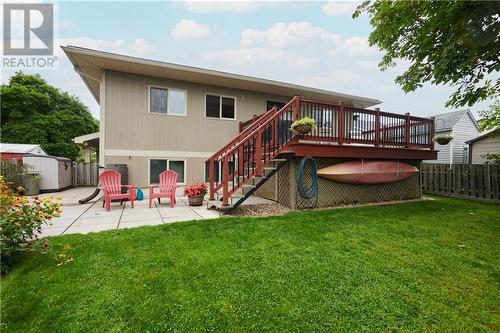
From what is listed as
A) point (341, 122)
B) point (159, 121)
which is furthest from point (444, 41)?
point (159, 121)

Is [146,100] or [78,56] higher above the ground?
[78,56]

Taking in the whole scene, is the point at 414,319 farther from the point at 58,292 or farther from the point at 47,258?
the point at 47,258

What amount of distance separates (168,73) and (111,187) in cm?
463

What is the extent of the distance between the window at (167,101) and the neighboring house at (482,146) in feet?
49.1

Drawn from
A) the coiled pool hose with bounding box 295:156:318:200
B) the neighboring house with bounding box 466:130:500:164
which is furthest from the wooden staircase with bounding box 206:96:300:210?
the neighboring house with bounding box 466:130:500:164

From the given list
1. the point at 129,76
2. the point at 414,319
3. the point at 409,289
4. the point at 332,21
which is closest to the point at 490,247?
the point at 409,289

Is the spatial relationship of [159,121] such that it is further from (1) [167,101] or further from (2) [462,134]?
(2) [462,134]

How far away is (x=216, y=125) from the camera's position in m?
9.36

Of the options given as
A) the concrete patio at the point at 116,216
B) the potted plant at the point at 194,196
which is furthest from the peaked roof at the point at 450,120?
the concrete patio at the point at 116,216

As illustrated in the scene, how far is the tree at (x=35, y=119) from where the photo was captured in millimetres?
18688

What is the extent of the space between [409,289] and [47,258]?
4.25m

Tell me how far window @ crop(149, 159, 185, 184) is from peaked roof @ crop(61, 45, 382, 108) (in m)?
3.17

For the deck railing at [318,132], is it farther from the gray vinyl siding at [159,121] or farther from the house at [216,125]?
the gray vinyl siding at [159,121]

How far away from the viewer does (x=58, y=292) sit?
222cm
